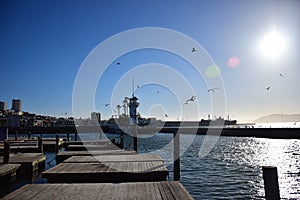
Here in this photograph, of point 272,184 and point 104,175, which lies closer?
point 272,184

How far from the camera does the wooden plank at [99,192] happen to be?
8.21 metres

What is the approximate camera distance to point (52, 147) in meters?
39.8

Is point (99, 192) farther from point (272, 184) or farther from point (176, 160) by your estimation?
point (176, 160)

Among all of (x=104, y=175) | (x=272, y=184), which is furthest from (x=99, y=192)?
(x=272, y=184)

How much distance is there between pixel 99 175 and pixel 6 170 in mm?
6636

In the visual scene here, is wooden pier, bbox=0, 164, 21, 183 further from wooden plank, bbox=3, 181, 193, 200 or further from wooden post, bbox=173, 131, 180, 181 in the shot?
wooden post, bbox=173, 131, 180, 181

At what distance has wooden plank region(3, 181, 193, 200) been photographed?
8.21 metres

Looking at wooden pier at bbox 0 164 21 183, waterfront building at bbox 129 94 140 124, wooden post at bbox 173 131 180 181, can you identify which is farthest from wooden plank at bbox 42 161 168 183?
waterfront building at bbox 129 94 140 124

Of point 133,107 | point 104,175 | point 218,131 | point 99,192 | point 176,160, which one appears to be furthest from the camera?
point 133,107

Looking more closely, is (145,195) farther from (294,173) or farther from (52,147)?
(52,147)

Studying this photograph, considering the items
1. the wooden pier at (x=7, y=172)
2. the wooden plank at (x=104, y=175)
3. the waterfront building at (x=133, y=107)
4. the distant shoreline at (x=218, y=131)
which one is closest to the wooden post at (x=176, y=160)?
the distant shoreline at (x=218, y=131)

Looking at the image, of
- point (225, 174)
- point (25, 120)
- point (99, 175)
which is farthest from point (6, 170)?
point (25, 120)

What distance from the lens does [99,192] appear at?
29.1ft

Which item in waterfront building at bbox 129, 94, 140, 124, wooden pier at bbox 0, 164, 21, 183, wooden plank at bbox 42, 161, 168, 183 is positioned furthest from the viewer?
waterfront building at bbox 129, 94, 140, 124
